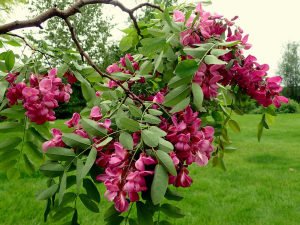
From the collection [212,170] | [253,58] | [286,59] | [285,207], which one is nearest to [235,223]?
[285,207]

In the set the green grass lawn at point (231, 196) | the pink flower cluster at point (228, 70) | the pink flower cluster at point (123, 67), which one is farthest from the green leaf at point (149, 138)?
the green grass lawn at point (231, 196)

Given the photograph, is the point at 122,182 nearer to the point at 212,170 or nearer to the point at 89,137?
the point at 89,137

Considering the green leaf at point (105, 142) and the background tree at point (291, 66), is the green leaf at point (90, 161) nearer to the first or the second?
the green leaf at point (105, 142)

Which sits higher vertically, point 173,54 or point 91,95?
point 173,54

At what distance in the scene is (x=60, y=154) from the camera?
1023mm

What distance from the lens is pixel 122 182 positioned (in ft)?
3.04

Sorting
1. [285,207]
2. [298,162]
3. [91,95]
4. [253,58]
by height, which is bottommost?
[298,162]

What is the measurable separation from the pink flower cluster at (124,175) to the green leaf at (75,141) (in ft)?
0.30

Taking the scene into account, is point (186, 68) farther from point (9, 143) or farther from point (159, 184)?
point (9, 143)

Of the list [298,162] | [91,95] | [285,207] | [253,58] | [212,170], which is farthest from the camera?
[298,162]

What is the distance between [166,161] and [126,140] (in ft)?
0.35

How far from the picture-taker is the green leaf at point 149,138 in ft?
3.08

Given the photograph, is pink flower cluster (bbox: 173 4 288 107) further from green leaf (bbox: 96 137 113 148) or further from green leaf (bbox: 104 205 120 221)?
green leaf (bbox: 104 205 120 221)

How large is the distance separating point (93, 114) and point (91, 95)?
0.30 metres
